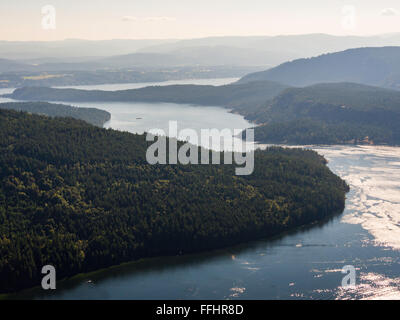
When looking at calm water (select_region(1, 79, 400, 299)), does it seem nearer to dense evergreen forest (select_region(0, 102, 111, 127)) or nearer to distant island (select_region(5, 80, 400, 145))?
distant island (select_region(5, 80, 400, 145))

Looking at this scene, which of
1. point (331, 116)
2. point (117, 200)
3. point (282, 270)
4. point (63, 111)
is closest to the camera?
point (282, 270)

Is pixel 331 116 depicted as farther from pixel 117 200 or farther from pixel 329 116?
pixel 117 200

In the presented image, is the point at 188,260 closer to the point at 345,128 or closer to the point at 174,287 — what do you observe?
the point at 174,287

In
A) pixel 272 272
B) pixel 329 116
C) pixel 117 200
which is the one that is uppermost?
pixel 329 116

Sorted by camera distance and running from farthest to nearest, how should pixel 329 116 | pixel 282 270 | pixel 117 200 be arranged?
pixel 329 116 < pixel 117 200 < pixel 282 270

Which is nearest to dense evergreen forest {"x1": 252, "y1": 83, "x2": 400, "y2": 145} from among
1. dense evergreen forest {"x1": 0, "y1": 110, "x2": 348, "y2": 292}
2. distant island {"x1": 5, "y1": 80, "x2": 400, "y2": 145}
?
distant island {"x1": 5, "y1": 80, "x2": 400, "y2": 145}

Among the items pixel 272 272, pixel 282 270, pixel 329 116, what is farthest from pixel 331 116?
pixel 272 272

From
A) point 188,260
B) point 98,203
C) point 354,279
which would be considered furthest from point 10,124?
point 354,279
